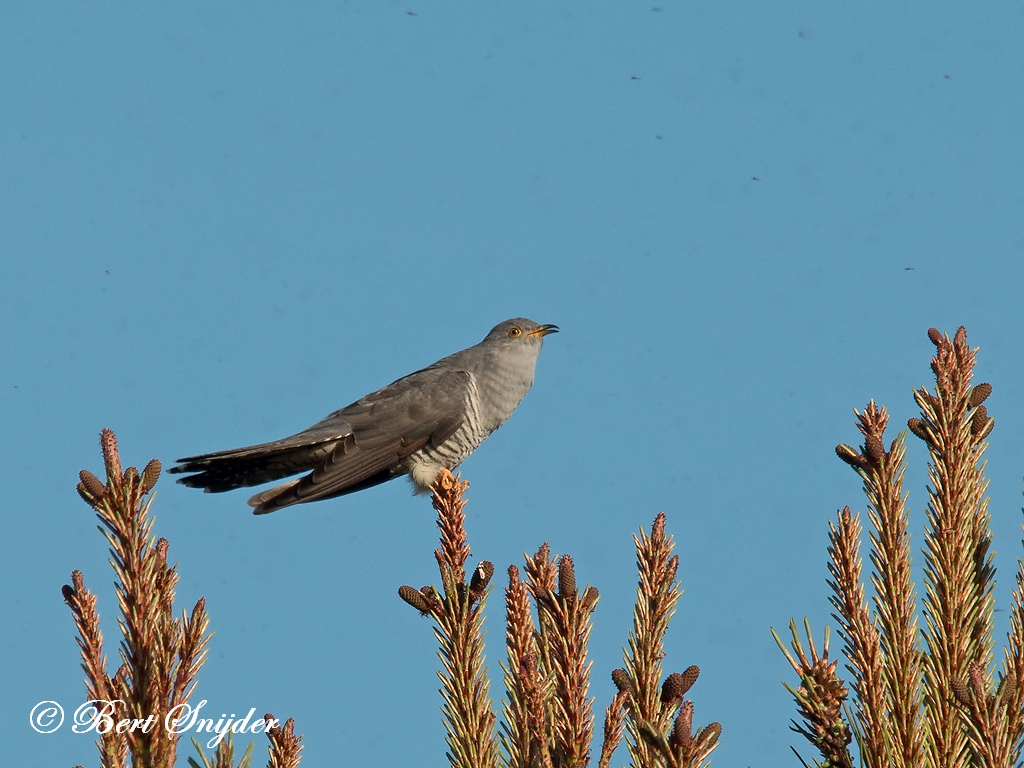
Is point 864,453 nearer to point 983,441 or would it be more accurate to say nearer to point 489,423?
point 983,441

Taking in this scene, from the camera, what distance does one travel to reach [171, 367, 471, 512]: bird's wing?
5.62 meters

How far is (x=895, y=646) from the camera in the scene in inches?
73.4

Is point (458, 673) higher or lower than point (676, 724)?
higher

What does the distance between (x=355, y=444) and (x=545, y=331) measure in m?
1.74

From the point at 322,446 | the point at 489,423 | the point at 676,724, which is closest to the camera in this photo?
the point at 676,724

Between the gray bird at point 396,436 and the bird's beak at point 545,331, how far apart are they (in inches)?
5.2

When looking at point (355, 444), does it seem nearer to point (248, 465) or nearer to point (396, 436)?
point (396, 436)

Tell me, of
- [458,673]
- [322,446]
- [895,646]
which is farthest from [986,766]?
[322,446]

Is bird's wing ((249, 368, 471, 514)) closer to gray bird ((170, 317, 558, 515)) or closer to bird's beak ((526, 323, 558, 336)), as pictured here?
gray bird ((170, 317, 558, 515))

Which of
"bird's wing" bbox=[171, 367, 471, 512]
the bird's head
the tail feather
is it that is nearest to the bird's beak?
the bird's head

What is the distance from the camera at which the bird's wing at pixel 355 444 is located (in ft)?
18.5

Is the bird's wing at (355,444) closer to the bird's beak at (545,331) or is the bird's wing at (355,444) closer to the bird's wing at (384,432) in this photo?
the bird's wing at (384,432)

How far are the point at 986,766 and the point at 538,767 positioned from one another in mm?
728

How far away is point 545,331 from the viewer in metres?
7.12
